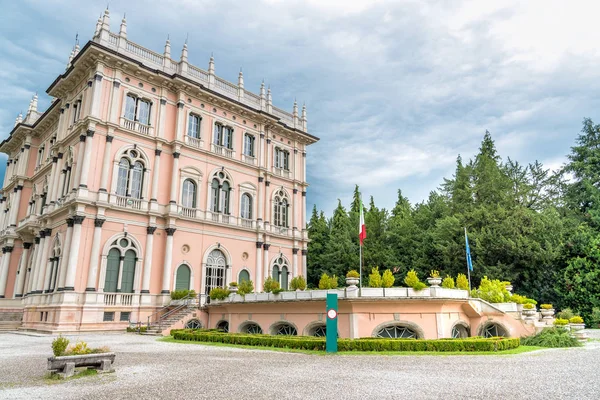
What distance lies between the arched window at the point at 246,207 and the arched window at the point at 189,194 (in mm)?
4600

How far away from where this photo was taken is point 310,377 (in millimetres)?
9430

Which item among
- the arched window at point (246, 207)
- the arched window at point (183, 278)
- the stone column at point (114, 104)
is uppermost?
the stone column at point (114, 104)

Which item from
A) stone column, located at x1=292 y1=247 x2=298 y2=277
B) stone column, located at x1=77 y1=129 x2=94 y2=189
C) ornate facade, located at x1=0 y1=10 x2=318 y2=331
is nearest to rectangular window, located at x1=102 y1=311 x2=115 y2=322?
ornate facade, located at x1=0 y1=10 x2=318 y2=331

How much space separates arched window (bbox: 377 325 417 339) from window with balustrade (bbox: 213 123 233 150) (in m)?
21.5

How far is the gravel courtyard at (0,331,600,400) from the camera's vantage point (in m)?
7.75

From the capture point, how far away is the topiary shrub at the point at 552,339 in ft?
Answer: 58.0

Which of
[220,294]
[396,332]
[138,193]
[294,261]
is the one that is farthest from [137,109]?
[396,332]

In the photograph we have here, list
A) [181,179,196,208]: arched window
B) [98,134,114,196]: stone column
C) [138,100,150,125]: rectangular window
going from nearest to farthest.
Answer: [98,134,114,196]: stone column
[138,100,150,125]: rectangular window
[181,179,196,208]: arched window

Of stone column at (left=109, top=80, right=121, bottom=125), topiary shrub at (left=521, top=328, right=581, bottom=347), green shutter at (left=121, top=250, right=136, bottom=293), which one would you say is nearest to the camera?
topiary shrub at (left=521, top=328, right=581, bottom=347)

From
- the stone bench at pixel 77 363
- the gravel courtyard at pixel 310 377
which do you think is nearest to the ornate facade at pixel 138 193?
the gravel courtyard at pixel 310 377

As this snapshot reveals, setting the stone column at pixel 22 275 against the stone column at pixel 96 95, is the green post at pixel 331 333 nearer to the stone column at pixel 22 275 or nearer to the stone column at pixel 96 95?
the stone column at pixel 96 95

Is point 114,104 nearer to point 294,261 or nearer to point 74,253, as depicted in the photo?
point 74,253

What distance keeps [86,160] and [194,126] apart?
8759 mm

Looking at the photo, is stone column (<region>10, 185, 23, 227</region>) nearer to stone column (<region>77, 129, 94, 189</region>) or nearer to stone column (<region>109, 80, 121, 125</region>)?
stone column (<region>77, 129, 94, 189</region>)
